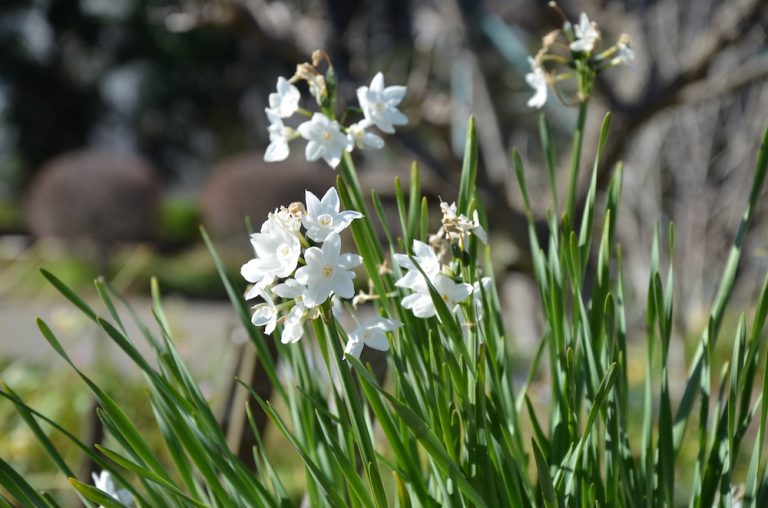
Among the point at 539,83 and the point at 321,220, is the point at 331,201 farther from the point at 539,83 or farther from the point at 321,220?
the point at 539,83

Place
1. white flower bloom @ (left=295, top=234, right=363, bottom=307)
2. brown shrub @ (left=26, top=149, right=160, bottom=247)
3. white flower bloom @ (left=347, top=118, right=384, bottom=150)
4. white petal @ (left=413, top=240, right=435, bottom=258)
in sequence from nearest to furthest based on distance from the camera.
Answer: white flower bloom @ (left=295, top=234, right=363, bottom=307)
white petal @ (left=413, top=240, right=435, bottom=258)
white flower bloom @ (left=347, top=118, right=384, bottom=150)
brown shrub @ (left=26, top=149, right=160, bottom=247)

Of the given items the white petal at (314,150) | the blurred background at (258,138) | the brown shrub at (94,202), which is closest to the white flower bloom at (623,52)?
the white petal at (314,150)

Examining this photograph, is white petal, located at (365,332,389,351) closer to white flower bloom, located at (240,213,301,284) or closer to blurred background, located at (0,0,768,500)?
white flower bloom, located at (240,213,301,284)

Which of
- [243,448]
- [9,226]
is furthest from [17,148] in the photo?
[243,448]

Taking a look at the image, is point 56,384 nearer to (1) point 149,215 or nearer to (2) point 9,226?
(1) point 149,215

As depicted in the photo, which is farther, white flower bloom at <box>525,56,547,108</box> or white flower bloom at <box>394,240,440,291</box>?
white flower bloom at <box>525,56,547,108</box>

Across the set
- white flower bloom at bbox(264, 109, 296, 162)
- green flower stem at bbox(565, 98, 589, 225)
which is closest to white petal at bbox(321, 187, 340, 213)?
white flower bloom at bbox(264, 109, 296, 162)

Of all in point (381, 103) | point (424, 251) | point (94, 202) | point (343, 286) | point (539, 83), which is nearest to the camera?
point (343, 286)

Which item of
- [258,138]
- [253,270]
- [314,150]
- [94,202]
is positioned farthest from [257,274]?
[258,138]
